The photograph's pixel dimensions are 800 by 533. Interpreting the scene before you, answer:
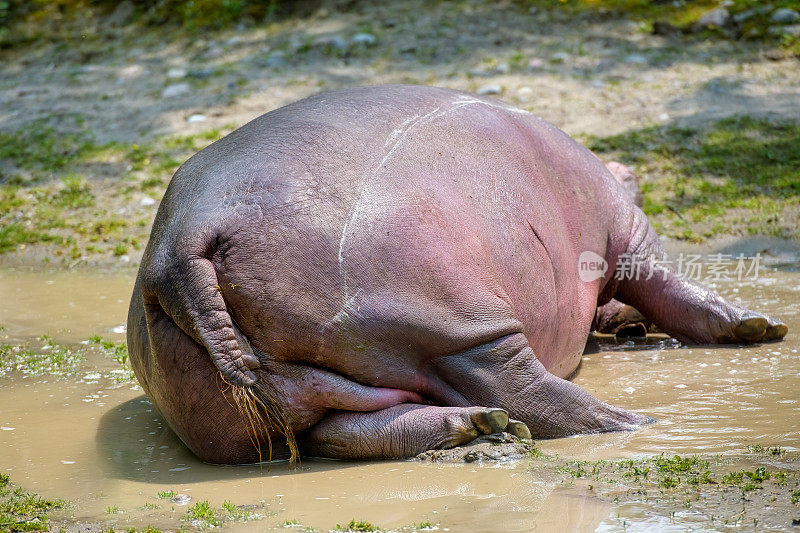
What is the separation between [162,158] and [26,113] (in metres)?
2.04

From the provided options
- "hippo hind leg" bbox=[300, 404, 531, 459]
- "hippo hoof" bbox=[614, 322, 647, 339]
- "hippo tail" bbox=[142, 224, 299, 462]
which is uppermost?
"hippo tail" bbox=[142, 224, 299, 462]

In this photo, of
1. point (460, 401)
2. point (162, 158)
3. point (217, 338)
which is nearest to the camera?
point (217, 338)

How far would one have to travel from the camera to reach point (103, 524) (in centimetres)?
323

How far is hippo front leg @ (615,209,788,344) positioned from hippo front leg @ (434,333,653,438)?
1.47 m

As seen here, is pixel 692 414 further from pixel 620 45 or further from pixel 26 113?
pixel 26 113

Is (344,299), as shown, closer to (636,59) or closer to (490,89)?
(490,89)

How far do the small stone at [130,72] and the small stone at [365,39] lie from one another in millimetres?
2220

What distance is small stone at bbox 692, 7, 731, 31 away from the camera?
33.5ft

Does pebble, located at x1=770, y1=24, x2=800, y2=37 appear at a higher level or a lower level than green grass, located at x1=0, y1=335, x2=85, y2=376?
higher

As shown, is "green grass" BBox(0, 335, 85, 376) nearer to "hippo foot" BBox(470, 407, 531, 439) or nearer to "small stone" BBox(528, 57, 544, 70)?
"hippo foot" BBox(470, 407, 531, 439)

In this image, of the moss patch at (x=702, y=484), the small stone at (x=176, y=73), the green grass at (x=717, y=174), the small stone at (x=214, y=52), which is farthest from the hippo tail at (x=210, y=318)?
the small stone at (x=214, y=52)

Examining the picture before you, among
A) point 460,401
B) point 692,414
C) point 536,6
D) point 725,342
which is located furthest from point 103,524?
point 536,6

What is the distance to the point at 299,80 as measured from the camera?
32.3ft

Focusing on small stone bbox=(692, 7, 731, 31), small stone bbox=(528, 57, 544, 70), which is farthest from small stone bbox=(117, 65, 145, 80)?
small stone bbox=(692, 7, 731, 31)
